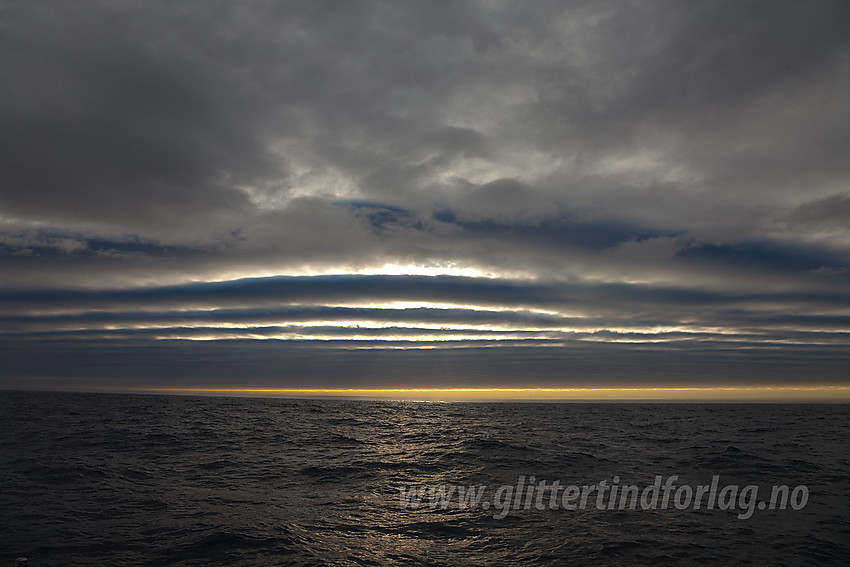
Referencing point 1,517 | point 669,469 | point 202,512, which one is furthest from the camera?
point 669,469

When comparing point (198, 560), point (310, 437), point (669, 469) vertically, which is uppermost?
point (198, 560)

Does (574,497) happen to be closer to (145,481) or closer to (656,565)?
(656,565)

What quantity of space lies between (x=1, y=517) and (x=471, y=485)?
66.5 ft

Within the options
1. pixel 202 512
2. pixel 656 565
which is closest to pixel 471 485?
pixel 656 565

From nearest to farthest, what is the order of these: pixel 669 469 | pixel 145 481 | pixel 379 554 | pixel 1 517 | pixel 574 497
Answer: pixel 379 554, pixel 1 517, pixel 574 497, pixel 145 481, pixel 669 469

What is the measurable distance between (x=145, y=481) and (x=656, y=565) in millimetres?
24597

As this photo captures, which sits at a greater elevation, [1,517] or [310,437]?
[1,517]

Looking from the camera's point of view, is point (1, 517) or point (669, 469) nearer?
point (1, 517)

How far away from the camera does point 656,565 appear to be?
13.7 metres

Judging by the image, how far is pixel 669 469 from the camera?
29.0 metres

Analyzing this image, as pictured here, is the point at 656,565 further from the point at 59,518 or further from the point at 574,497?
the point at 59,518

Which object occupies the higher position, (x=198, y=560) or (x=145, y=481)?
(x=198, y=560)

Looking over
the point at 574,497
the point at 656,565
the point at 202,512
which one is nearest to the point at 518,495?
the point at 574,497

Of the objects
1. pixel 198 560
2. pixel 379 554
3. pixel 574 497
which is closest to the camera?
pixel 198 560
